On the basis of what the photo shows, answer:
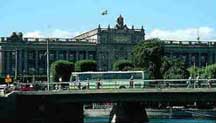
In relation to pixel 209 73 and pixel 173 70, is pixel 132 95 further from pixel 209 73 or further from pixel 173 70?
pixel 209 73

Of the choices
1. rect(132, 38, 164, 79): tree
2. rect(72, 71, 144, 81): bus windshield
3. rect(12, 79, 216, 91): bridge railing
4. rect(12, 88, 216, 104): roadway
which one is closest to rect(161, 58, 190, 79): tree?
rect(132, 38, 164, 79): tree

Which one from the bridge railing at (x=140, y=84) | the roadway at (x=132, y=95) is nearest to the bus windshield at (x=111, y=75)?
the bridge railing at (x=140, y=84)

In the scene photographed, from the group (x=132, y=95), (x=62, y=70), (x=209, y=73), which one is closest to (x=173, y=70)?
(x=209, y=73)

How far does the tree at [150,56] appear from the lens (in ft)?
575

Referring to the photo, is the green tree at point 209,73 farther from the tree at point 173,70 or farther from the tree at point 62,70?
the tree at point 62,70

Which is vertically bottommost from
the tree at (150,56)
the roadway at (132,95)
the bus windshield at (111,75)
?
the roadway at (132,95)

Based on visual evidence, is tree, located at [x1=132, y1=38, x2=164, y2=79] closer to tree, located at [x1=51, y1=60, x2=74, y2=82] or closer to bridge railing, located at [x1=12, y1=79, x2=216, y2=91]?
tree, located at [x1=51, y1=60, x2=74, y2=82]

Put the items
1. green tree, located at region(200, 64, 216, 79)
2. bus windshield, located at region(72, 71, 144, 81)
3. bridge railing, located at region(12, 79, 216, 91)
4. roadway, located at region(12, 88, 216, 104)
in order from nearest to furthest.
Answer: roadway, located at region(12, 88, 216, 104), bridge railing, located at region(12, 79, 216, 91), bus windshield, located at region(72, 71, 144, 81), green tree, located at region(200, 64, 216, 79)

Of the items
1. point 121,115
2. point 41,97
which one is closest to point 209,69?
point 121,115

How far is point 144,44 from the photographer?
176625 mm

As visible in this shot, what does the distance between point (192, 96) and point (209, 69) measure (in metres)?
113

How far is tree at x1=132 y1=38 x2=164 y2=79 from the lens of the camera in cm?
17538

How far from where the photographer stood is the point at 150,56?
17700cm

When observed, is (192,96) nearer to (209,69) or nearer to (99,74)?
(99,74)
